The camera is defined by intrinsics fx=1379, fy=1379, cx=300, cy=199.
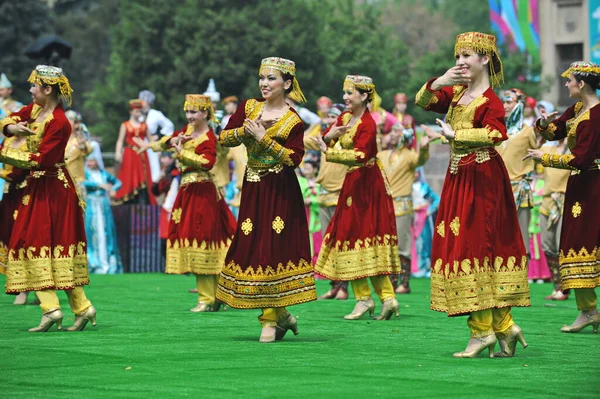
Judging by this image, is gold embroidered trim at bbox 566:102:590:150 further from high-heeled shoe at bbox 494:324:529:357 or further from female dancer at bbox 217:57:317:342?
female dancer at bbox 217:57:317:342

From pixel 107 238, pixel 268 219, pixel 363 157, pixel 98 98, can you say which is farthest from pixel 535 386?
pixel 98 98

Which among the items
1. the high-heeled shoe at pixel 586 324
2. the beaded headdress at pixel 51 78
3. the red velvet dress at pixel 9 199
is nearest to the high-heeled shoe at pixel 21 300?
the red velvet dress at pixel 9 199

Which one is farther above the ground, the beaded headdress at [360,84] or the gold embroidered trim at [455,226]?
the beaded headdress at [360,84]

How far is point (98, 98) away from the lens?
53031 mm

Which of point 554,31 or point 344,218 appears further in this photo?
point 554,31

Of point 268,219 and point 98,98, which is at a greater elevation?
point 98,98

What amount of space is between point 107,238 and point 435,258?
38.3ft

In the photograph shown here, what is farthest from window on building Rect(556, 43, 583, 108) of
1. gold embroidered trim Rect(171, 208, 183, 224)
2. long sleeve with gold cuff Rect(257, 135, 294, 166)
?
long sleeve with gold cuff Rect(257, 135, 294, 166)

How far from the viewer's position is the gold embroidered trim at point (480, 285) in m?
9.66

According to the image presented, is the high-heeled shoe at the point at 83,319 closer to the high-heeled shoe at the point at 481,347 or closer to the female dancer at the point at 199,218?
the female dancer at the point at 199,218

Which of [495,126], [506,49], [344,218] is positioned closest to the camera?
[495,126]

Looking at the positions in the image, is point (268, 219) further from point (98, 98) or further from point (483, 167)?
point (98, 98)

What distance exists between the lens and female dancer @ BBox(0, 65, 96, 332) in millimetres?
11273

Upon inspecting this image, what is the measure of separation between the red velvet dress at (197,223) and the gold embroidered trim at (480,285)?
172 inches
